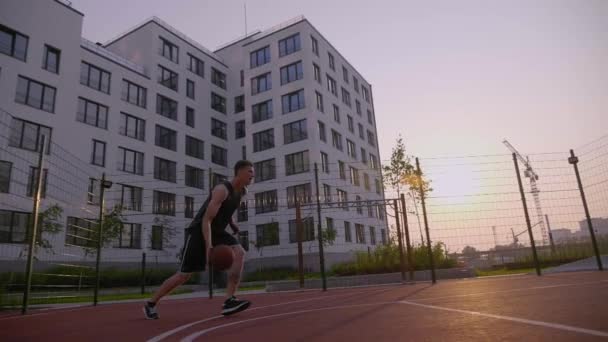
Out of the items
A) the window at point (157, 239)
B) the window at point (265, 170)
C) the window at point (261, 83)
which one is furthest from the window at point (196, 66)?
the window at point (157, 239)

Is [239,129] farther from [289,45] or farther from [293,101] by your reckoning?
[289,45]

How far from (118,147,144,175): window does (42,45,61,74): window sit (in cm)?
652

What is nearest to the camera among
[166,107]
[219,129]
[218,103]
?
[166,107]

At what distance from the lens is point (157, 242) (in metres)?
29.4

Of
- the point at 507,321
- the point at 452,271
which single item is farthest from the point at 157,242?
the point at 507,321

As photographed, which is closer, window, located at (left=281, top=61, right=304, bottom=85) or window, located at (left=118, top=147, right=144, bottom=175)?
window, located at (left=118, top=147, right=144, bottom=175)

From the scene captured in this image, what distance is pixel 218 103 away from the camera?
39.8 metres

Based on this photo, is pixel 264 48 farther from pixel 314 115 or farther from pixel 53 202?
pixel 53 202

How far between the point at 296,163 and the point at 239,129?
32.9ft

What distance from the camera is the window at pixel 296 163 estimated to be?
31422mm

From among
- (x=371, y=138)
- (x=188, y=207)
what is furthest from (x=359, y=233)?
(x=188, y=207)

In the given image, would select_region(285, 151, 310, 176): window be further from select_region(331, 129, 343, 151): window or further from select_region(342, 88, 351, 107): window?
select_region(342, 88, 351, 107): window

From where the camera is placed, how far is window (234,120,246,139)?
3935cm

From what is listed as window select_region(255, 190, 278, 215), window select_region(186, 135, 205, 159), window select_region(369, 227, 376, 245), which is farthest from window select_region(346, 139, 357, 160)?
window select_region(186, 135, 205, 159)
